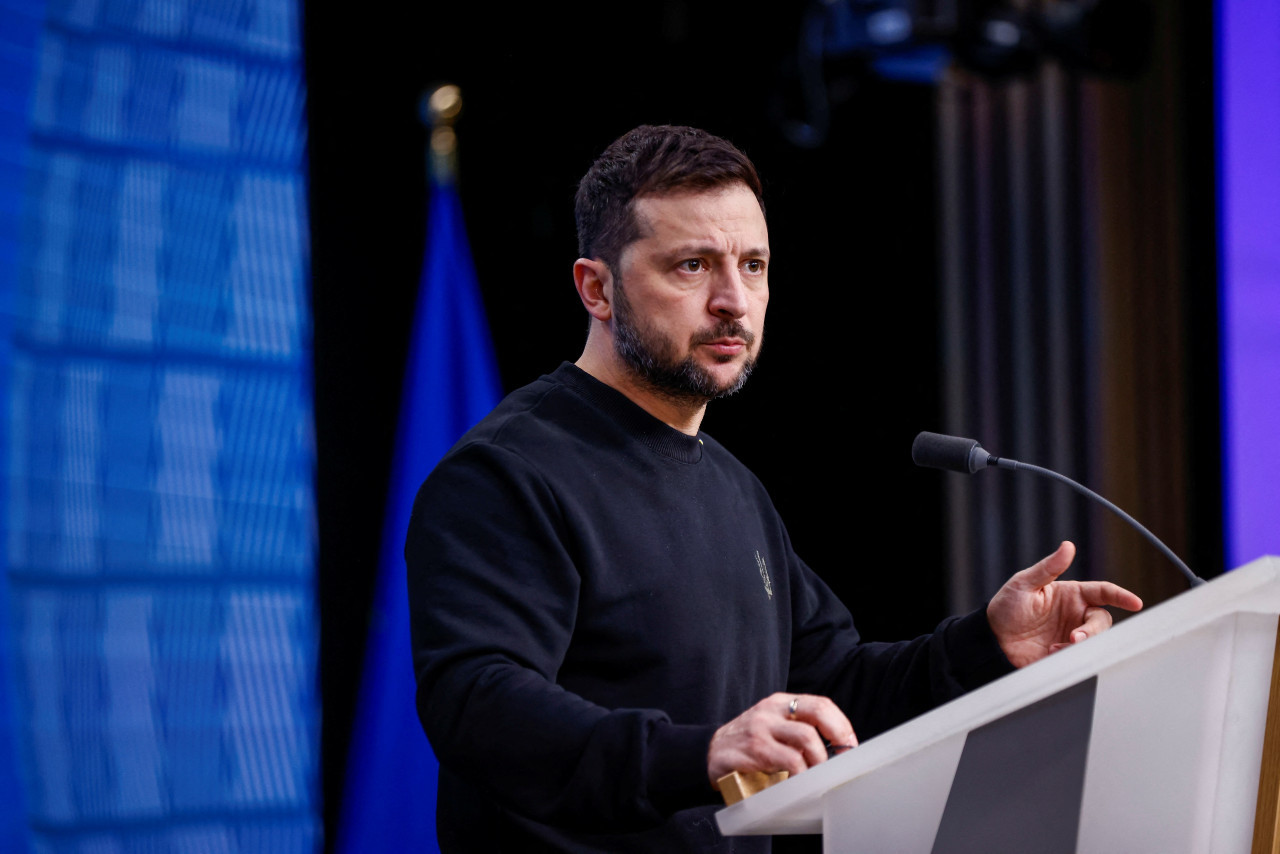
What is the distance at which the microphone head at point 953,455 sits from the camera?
1519 mm

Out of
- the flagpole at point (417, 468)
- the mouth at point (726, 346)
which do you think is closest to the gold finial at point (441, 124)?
the flagpole at point (417, 468)

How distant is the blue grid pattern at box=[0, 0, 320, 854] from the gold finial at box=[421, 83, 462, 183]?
41 cm

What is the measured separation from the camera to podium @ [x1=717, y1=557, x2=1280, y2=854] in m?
1.00

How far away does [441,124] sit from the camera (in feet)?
9.53

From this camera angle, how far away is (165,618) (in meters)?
2.21

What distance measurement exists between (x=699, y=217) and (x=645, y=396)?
0.26 metres

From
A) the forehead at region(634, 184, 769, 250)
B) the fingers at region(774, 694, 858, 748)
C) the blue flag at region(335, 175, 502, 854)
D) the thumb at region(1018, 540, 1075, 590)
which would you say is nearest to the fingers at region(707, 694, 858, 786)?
the fingers at region(774, 694, 858, 748)

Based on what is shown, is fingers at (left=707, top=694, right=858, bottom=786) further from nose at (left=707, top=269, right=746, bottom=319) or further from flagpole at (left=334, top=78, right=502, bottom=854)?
flagpole at (left=334, top=78, right=502, bottom=854)

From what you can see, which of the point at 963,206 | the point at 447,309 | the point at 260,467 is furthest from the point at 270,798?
the point at 963,206

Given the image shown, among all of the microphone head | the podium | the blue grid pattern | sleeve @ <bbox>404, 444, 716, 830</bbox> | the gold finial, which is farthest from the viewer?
the gold finial

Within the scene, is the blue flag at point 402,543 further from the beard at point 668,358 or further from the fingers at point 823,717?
the fingers at point 823,717

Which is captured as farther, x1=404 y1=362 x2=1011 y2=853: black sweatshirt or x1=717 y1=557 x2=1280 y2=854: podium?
x1=404 y1=362 x2=1011 y2=853: black sweatshirt

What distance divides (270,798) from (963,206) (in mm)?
2983

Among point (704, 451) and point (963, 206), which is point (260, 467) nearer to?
point (704, 451)
